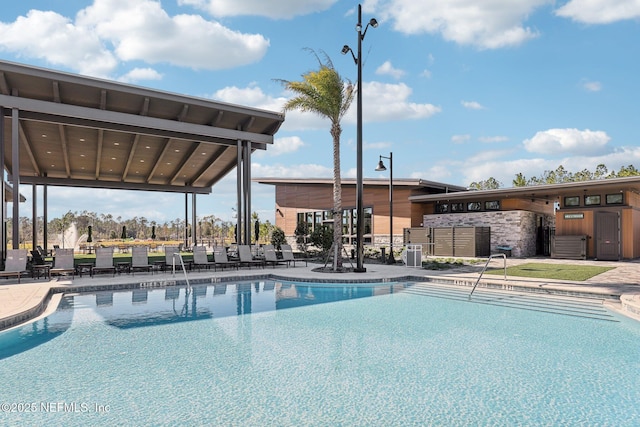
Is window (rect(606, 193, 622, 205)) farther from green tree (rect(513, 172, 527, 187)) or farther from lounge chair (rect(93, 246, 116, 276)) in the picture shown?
green tree (rect(513, 172, 527, 187))

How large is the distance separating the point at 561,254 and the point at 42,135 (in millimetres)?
22769

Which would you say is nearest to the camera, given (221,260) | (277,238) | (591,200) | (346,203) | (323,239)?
(221,260)

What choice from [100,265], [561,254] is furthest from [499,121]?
[100,265]

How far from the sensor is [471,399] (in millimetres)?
4102

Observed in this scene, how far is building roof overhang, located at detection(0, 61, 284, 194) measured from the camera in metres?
13.1

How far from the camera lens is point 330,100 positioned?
568 inches

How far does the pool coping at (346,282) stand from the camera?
767 cm

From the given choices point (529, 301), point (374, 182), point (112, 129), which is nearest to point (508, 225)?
point (374, 182)

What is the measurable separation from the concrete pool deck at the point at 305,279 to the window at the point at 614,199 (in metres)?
4.20

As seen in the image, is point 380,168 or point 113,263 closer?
point 113,263

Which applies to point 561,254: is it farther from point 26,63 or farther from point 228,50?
point 26,63

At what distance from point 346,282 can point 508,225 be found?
37.1 feet

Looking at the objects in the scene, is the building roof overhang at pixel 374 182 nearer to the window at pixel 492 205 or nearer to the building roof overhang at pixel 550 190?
the building roof overhang at pixel 550 190

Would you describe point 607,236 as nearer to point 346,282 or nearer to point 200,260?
point 346,282
